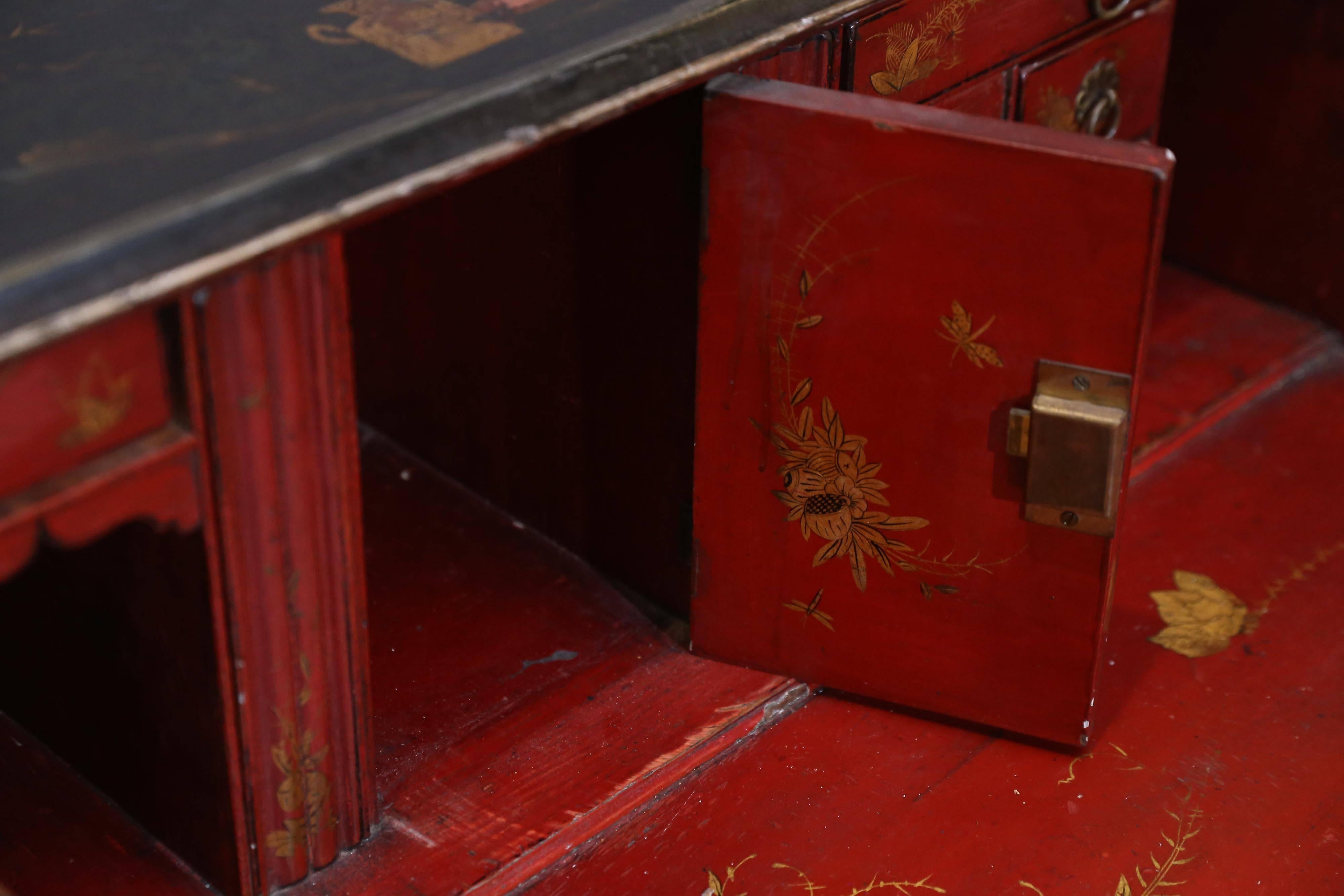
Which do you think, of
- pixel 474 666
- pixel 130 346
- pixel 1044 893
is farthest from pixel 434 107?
pixel 1044 893

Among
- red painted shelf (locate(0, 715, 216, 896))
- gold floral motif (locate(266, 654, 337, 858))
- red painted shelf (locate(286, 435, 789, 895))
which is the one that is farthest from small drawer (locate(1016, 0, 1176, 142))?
red painted shelf (locate(0, 715, 216, 896))

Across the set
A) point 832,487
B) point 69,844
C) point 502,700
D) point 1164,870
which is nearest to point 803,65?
point 832,487

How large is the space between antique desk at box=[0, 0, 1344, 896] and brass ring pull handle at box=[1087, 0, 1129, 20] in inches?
0.6

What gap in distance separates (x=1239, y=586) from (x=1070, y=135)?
73 centimetres

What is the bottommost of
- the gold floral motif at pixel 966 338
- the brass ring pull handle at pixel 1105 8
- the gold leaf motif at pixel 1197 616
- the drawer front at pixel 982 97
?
the gold leaf motif at pixel 1197 616

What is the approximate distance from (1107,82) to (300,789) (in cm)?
114

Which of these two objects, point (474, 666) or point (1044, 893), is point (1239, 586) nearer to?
point (1044, 893)

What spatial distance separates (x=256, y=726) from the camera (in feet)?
4.16

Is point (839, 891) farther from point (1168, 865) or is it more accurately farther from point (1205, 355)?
point (1205, 355)

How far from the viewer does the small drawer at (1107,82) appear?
168 cm

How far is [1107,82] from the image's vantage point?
177cm

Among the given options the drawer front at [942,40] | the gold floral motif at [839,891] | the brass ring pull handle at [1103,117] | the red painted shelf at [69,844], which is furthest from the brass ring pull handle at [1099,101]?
the red painted shelf at [69,844]

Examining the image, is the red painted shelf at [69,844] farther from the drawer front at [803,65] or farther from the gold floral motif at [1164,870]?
the drawer front at [803,65]

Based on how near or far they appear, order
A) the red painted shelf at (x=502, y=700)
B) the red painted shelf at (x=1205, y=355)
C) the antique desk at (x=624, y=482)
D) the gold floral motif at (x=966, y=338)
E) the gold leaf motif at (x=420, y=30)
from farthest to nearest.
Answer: the red painted shelf at (x=1205, y=355)
the red painted shelf at (x=502, y=700)
the gold floral motif at (x=966, y=338)
the gold leaf motif at (x=420, y=30)
the antique desk at (x=624, y=482)
